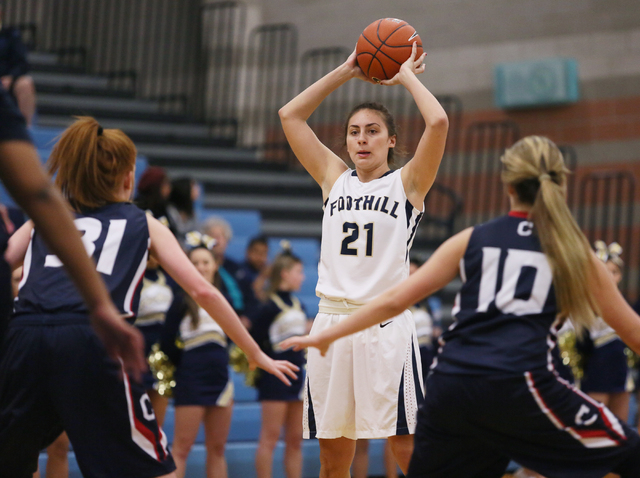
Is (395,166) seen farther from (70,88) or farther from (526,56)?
(70,88)

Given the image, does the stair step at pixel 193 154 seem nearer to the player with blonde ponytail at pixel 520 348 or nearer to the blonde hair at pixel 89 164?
the blonde hair at pixel 89 164

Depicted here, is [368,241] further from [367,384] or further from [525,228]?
[525,228]

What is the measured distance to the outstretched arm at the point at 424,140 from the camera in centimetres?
365

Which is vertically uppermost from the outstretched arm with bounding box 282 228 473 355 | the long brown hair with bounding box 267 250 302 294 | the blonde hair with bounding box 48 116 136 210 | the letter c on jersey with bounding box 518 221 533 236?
the blonde hair with bounding box 48 116 136 210

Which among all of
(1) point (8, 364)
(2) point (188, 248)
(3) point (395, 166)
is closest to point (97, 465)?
(1) point (8, 364)

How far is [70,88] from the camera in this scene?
10.6 m

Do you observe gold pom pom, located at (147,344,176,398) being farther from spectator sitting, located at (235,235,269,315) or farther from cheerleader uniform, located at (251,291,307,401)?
spectator sitting, located at (235,235,269,315)

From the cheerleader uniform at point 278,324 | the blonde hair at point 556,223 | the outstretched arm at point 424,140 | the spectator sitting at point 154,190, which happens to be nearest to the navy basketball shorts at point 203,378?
the cheerleader uniform at point 278,324

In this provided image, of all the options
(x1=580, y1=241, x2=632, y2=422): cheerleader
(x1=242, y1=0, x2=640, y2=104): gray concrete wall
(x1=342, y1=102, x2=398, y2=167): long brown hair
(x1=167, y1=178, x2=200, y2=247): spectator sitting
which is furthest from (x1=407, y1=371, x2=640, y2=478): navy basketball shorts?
(x1=242, y1=0, x2=640, y2=104): gray concrete wall

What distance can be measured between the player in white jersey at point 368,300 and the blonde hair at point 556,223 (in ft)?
2.83

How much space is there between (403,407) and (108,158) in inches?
64.7

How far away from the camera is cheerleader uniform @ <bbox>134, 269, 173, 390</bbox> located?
5719 millimetres

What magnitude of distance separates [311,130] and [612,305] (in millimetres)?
1807

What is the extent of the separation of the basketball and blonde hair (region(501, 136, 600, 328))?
133cm
